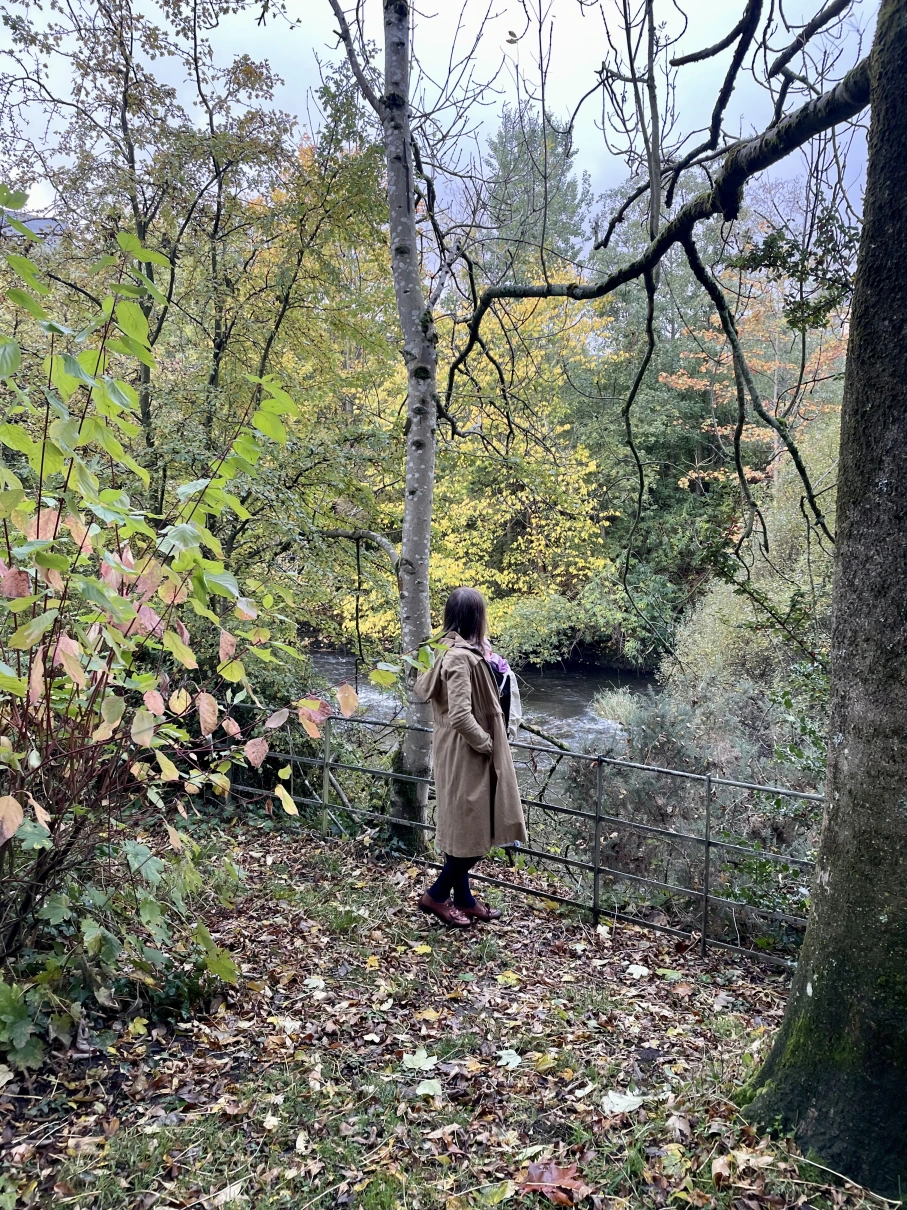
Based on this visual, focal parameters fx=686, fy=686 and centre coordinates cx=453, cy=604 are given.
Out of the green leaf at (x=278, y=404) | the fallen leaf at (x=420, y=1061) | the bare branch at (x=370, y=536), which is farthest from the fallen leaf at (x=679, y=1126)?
the bare branch at (x=370, y=536)

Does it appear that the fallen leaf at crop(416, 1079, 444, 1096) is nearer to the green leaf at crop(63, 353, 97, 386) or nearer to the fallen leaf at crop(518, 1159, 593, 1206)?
the fallen leaf at crop(518, 1159, 593, 1206)

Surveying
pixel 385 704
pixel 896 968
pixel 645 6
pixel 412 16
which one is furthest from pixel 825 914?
pixel 385 704

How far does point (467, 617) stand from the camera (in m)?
3.81

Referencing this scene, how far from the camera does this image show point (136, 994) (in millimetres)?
2883

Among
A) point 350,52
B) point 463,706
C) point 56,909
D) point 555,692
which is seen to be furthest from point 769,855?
point 555,692

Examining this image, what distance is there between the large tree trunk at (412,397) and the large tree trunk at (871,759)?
3.09 metres

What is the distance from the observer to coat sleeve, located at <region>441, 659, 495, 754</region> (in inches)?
141

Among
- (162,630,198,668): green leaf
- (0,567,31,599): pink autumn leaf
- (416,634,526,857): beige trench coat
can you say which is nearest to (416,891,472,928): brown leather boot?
(416,634,526,857): beige trench coat

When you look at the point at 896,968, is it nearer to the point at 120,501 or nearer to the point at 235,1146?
the point at 235,1146

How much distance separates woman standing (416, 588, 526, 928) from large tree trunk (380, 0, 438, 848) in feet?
3.20

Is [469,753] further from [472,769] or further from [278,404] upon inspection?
[278,404]

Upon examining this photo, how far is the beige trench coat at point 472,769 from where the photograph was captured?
3.70m

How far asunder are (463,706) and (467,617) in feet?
1.66

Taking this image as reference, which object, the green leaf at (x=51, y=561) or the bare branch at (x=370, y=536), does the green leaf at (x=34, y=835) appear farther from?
the bare branch at (x=370, y=536)
